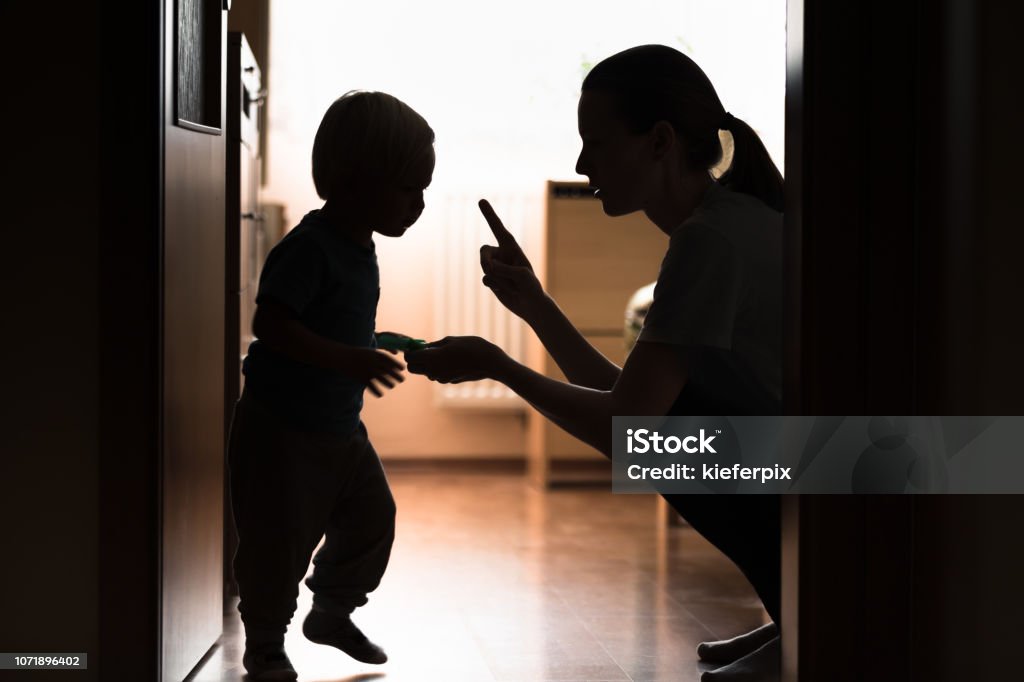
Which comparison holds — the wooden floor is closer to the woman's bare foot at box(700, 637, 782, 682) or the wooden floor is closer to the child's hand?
the woman's bare foot at box(700, 637, 782, 682)

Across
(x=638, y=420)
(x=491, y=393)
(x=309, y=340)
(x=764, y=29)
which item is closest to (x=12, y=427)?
(x=309, y=340)

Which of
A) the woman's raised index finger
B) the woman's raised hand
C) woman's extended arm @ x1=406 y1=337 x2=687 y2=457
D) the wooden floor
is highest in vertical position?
the woman's raised index finger

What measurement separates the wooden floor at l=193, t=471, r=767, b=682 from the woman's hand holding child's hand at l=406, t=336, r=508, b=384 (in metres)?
0.37

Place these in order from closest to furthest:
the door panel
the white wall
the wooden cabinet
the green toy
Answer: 1. the door panel
2. the green toy
3. the wooden cabinet
4. the white wall

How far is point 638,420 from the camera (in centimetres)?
120

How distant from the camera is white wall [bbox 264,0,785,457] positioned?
319cm

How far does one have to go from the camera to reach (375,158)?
4.46 feet

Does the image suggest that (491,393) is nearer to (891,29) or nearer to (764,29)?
(764,29)

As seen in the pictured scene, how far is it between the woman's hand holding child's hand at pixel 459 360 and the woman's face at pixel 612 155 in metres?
0.25

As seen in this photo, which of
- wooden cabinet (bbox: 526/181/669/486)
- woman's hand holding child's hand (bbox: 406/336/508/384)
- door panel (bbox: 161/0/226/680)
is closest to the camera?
door panel (bbox: 161/0/226/680)

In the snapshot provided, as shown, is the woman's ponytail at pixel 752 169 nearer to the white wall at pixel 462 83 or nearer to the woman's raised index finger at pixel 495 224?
the woman's raised index finger at pixel 495 224

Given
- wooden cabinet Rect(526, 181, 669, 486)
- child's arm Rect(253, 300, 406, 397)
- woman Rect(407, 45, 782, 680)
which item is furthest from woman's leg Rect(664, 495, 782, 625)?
wooden cabinet Rect(526, 181, 669, 486)

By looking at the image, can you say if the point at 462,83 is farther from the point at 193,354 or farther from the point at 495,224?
the point at 193,354

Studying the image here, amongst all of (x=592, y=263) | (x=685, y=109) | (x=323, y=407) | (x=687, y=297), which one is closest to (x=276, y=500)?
(x=323, y=407)
